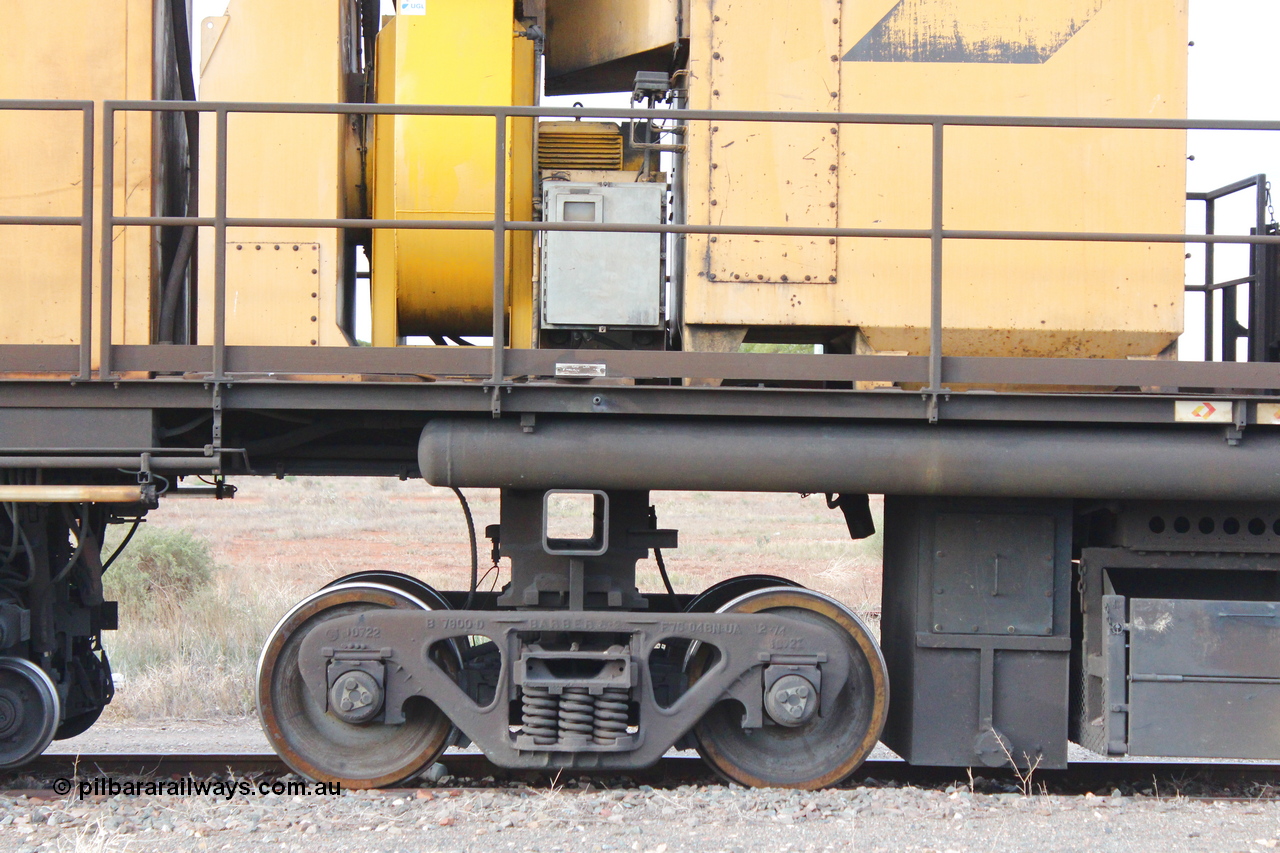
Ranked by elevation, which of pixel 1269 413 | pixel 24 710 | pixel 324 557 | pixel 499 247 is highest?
pixel 499 247

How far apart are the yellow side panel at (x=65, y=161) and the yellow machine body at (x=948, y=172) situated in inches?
104

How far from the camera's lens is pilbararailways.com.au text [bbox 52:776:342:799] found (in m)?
4.62

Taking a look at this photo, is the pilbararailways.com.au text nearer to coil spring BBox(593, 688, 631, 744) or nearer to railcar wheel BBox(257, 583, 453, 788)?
railcar wheel BBox(257, 583, 453, 788)

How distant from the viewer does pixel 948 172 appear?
4.78 m

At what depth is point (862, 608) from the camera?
10.5 metres

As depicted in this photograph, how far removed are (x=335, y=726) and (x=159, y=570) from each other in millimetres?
9305

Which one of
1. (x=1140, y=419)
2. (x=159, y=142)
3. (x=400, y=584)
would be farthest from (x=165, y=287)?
(x=1140, y=419)

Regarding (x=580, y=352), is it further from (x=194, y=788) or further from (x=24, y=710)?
(x=24, y=710)

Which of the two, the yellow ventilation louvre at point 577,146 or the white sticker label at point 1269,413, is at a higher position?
the yellow ventilation louvre at point 577,146

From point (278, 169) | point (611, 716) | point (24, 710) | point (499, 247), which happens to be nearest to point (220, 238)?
point (278, 169)

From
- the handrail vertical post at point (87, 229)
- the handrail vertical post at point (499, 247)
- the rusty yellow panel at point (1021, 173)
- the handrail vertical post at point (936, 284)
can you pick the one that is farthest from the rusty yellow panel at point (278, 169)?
the handrail vertical post at point (936, 284)

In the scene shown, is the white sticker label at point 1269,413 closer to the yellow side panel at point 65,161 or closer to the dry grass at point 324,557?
the yellow side panel at point 65,161

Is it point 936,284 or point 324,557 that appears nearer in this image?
point 936,284

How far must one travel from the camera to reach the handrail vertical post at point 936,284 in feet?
14.2
